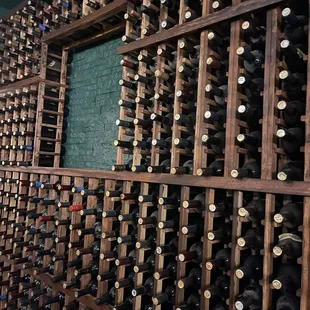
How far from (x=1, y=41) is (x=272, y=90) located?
252 centimetres

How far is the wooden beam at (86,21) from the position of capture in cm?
177

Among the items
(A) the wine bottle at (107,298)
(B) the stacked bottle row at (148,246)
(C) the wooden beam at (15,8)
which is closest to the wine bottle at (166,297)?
(B) the stacked bottle row at (148,246)

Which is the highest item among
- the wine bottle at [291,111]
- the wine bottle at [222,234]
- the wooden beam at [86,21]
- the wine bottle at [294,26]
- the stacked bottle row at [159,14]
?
the wooden beam at [86,21]

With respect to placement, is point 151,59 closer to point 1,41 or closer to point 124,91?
point 124,91

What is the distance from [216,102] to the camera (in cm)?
128

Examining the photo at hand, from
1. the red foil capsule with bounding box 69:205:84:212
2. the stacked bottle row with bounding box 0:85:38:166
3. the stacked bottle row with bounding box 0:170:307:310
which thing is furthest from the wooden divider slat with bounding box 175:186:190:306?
the stacked bottle row with bounding box 0:85:38:166

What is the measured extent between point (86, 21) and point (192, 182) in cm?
128

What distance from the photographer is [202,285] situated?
1.13 m

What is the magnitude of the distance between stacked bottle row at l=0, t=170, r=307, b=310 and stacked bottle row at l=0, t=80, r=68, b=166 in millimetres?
212

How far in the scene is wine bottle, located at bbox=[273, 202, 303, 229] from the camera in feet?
3.17

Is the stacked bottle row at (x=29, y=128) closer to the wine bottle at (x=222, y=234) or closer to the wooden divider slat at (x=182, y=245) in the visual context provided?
the wooden divider slat at (x=182, y=245)

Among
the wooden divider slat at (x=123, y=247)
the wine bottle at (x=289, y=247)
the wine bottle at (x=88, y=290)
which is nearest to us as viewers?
the wine bottle at (x=289, y=247)

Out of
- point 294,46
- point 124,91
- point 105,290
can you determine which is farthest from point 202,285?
point 124,91

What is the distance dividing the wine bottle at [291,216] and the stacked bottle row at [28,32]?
1.80 m
